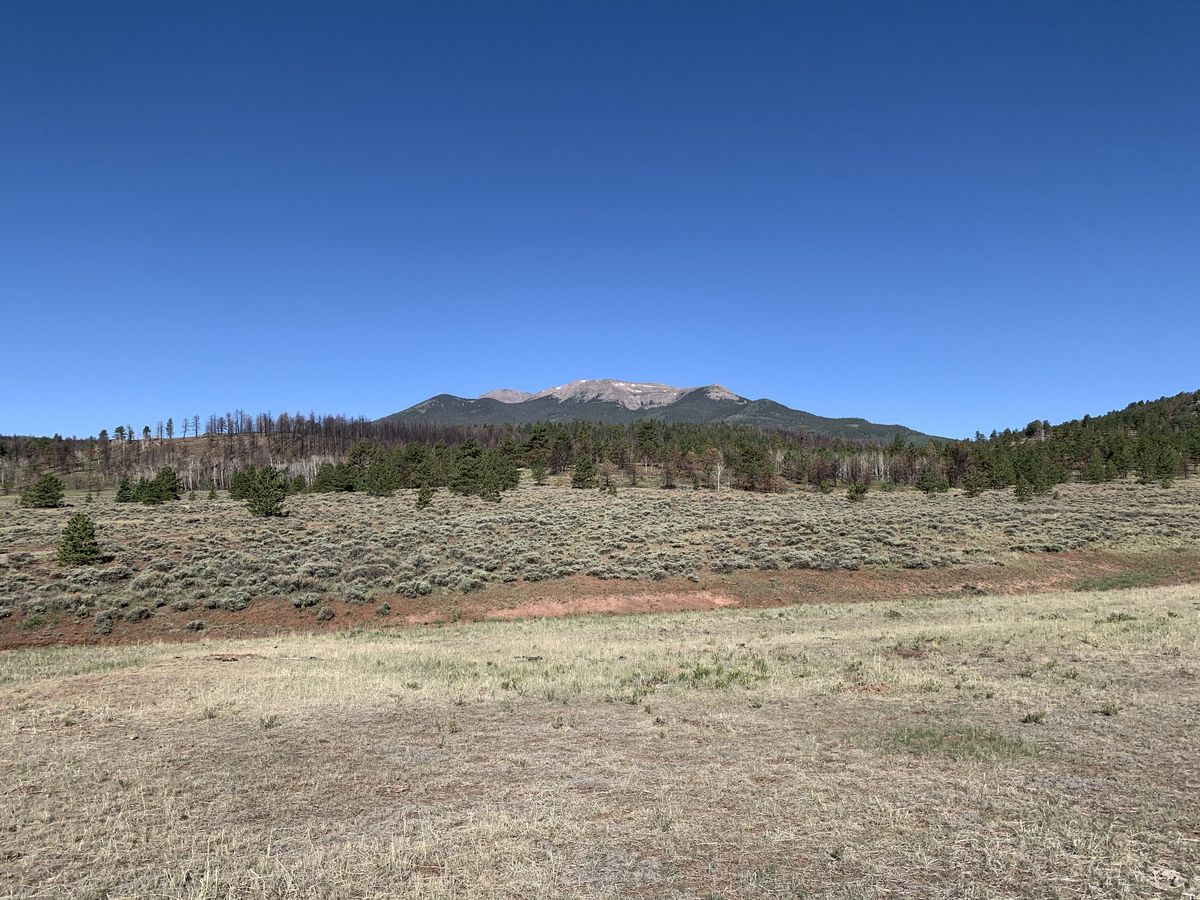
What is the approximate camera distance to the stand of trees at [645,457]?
262 ft

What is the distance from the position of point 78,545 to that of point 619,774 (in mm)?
30451

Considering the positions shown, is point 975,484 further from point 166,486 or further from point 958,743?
point 166,486

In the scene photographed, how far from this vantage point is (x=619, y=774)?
28.0 ft

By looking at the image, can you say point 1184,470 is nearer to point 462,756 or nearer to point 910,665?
point 910,665

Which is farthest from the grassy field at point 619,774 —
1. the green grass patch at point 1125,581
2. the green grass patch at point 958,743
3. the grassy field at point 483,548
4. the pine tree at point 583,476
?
the pine tree at point 583,476

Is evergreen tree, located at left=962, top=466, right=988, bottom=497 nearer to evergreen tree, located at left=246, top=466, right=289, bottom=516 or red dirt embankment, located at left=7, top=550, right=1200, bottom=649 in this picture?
red dirt embankment, located at left=7, top=550, right=1200, bottom=649

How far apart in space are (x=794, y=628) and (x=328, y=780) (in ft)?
53.6

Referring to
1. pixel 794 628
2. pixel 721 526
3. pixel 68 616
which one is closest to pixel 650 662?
pixel 794 628

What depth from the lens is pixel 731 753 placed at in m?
9.27

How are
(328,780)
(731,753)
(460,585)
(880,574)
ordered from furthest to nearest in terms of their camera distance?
(880,574) < (460,585) < (731,753) < (328,780)

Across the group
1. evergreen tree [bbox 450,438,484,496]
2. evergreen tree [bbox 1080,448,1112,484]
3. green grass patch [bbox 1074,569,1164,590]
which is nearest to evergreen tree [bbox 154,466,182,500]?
evergreen tree [bbox 450,438,484,496]

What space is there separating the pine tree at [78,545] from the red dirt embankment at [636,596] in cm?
659

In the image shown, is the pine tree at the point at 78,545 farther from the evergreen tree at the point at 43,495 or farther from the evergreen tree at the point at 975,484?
the evergreen tree at the point at 975,484

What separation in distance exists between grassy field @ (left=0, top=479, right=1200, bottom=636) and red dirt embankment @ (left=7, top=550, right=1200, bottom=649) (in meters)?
0.30
